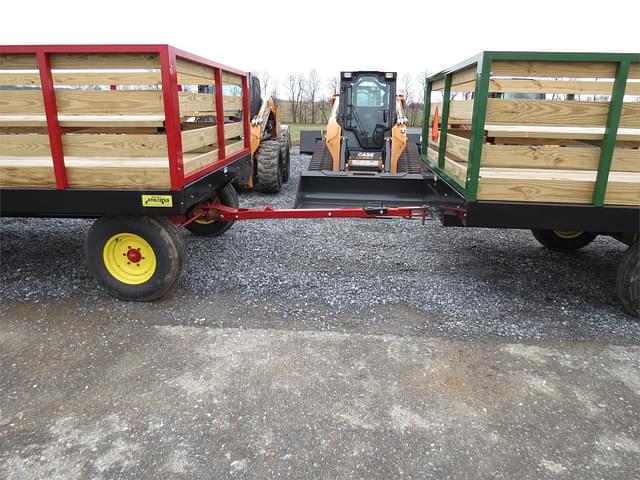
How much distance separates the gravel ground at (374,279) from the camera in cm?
383

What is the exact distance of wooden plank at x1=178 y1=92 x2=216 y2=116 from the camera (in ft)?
12.1

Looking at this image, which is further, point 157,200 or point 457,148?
point 457,148

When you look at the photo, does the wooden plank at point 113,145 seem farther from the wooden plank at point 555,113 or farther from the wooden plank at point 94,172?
the wooden plank at point 555,113

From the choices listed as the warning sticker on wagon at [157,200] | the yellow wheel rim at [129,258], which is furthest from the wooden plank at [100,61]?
the yellow wheel rim at [129,258]

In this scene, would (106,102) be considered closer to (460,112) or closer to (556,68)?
(460,112)

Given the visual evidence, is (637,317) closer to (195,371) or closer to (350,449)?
(350,449)

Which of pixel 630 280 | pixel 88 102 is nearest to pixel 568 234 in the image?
pixel 630 280

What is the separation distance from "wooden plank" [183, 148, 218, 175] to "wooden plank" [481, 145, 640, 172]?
2246 mm

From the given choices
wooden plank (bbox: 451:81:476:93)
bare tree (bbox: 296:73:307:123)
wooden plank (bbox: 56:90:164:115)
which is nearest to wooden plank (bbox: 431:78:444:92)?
wooden plank (bbox: 451:81:476:93)

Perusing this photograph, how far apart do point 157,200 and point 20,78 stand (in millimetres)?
1286

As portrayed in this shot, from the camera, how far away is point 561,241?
5.35 m

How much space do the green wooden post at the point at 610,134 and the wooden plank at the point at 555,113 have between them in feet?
0.20

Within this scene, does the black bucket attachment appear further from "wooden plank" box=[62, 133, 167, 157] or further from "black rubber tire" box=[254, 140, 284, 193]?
"wooden plank" box=[62, 133, 167, 157]

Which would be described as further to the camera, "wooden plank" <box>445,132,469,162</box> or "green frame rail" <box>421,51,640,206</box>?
"wooden plank" <box>445,132,469,162</box>
